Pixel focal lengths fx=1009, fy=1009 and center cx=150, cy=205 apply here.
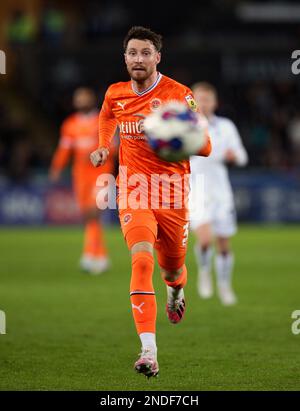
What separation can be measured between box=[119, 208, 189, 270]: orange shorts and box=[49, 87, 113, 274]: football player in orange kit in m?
7.12

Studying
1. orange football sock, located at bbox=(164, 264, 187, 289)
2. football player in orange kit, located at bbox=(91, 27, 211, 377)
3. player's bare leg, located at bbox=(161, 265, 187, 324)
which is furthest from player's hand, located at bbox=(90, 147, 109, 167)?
orange football sock, located at bbox=(164, 264, 187, 289)

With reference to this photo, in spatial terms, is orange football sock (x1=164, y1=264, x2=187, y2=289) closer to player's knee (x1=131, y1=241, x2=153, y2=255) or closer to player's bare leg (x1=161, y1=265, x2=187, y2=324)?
player's bare leg (x1=161, y1=265, x2=187, y2=324)

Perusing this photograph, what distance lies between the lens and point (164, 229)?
796cm

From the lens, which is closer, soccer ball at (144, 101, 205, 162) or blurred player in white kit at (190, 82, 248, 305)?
soccer ball at (144, 101, 205, 162)

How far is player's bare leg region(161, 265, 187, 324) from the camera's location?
28.0 feet

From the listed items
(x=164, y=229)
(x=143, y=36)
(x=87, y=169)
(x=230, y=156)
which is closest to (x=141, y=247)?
(x=164, y=229)

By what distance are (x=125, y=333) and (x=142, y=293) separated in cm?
256

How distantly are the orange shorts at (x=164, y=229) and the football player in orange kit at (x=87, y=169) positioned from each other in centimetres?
712

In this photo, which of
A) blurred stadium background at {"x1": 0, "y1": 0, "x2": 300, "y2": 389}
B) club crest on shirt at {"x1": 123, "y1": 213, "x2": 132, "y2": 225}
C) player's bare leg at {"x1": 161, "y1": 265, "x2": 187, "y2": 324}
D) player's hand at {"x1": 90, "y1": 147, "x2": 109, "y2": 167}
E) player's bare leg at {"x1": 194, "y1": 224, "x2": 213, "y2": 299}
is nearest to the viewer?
player's hand at {"x1": 90, "y1": 147, "x2": 109, "y2": 167}

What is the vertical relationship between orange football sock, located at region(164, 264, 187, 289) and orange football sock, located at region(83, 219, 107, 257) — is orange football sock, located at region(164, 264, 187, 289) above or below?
above

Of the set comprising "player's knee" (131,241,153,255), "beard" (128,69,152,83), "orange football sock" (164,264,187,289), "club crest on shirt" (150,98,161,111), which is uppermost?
"beard" (128,69,152,83)

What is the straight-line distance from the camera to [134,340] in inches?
369

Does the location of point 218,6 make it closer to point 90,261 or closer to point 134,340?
point 90,261
